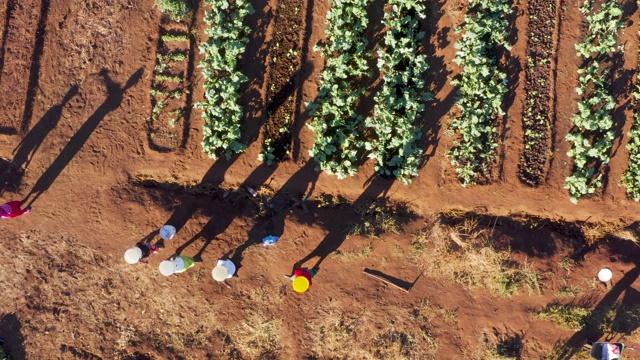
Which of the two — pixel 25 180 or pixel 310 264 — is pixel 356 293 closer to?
pixel 310 264

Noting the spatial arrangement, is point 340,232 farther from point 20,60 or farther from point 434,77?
point 20,60

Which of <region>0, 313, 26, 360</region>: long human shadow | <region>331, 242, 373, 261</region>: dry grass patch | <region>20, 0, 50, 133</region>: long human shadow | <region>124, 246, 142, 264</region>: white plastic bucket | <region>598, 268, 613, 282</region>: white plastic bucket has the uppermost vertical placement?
<region>20, 0, 50, 133</region>: long human shadow

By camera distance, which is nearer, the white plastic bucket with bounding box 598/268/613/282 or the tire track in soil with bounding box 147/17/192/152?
the white plastic bucket with bounding box 598/268/613/282

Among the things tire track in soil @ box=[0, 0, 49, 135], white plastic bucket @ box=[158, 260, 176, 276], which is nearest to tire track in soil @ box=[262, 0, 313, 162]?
white plastic bucket @ box=[158, 260, 176, 276]

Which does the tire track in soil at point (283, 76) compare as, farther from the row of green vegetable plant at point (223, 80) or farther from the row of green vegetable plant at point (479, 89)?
the row of green vegetable plant at point (479, 89)

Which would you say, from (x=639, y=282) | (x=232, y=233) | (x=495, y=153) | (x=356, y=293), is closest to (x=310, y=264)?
(x=356, y=293)

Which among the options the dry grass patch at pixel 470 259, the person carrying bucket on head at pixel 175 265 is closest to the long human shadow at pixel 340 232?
the dry grass patch at pixel 470 259

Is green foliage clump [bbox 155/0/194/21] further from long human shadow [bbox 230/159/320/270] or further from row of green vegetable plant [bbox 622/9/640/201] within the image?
row of green vegetable plant [bbox 622/9/640/201]
